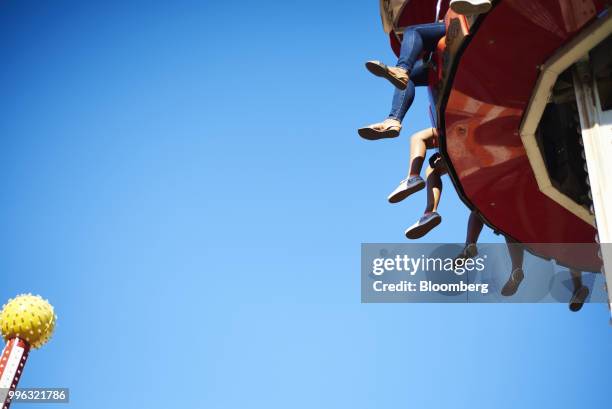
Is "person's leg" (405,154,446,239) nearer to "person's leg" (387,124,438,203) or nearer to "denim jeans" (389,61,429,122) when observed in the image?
"person's leg" (387,124,438,203)

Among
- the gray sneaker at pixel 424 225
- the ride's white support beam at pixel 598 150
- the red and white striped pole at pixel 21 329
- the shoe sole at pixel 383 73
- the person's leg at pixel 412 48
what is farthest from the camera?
the red and white striped pole at pixel 21 329

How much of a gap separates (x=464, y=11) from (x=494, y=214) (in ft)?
16.2

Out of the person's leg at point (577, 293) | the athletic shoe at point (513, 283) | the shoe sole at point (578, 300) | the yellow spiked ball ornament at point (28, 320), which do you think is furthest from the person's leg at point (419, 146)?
the yellow spiked ball ornament at point (28, 320)

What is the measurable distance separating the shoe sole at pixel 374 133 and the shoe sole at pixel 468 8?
2061mm

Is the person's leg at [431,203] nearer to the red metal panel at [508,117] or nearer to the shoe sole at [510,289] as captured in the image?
the red metal panel at [508,117]

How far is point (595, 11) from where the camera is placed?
1123 centimetres

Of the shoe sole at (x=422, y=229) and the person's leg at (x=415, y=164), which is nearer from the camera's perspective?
the person's leg at (x=415, y=164)

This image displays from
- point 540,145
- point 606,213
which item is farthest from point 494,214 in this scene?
point 606,213

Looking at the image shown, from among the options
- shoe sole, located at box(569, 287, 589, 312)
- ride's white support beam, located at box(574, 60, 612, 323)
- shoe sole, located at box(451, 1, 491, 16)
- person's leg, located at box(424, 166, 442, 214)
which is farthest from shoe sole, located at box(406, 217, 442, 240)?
shoe sole, located at box(569, 287, 589, 312)

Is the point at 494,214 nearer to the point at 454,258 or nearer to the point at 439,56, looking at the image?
the point at 454,258

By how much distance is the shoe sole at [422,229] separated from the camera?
12758mm

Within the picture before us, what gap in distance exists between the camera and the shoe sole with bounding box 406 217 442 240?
41.9 feet

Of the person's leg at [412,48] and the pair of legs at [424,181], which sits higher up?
the person's leg at [412,48]

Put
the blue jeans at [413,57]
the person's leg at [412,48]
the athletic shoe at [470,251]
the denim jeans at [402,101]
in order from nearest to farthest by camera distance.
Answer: the person's leg at [412,48], the denim jeans at [402,101], the blue jeans at [413,57], the athletic shoe at [470,251]
